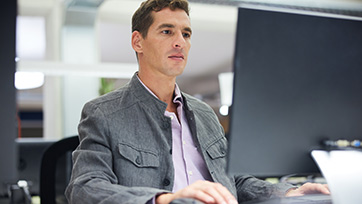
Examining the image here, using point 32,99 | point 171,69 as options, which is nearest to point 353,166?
point 171,69

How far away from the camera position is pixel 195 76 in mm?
10836

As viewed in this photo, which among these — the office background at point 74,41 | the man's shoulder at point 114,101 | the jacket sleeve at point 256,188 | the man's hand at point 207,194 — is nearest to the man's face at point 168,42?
the man's shoulder at point 114,101

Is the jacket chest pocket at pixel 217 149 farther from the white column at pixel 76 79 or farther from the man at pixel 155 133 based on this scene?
the white column at pixel 76 79

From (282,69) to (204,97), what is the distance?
476 inches

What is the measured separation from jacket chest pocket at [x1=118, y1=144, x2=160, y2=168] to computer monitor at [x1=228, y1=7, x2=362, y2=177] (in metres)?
0.37

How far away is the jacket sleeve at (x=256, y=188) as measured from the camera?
1113 mm

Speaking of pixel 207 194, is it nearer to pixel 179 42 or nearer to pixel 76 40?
pixel 179 42

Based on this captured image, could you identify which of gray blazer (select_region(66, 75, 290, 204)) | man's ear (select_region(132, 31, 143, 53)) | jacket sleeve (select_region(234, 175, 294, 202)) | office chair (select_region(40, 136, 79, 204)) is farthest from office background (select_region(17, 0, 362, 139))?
jacket sleeve (select_region(234, 175, 294, 202))

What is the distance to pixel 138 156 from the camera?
1125 millimetres

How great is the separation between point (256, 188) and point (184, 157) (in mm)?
229

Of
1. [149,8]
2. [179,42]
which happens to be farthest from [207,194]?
[149,8]

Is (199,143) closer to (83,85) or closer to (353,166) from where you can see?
(353,166)

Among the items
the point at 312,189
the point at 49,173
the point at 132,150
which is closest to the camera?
the point at 312,189

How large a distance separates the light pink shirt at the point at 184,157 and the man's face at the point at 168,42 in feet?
0.29
